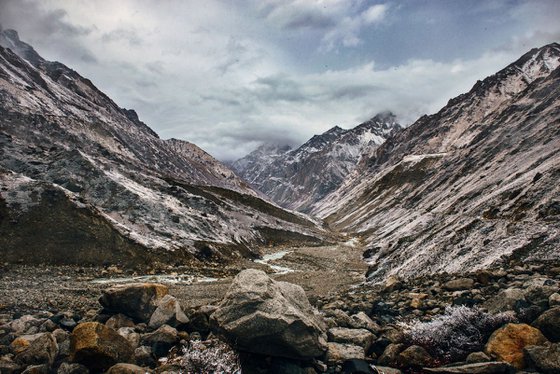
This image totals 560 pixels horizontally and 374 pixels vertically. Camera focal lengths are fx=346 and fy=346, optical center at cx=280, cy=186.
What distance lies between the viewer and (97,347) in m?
10.6

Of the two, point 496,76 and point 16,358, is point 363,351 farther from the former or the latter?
point 496,76

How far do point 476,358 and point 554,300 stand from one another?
3388 millimetres

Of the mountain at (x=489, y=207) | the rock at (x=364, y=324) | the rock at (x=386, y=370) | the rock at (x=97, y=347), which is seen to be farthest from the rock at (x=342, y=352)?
the mountain at (x=489, y=207)

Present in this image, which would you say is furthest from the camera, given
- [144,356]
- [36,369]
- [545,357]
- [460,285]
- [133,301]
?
[460,285]

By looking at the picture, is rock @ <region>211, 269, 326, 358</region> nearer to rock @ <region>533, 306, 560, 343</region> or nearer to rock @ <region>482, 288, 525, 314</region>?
rock @ <region>482, 288, 525, 314</region>

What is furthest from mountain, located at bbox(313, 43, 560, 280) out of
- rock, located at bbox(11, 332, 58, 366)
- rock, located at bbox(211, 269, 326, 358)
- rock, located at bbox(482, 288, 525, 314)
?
rock, located at bbox(11, 332, 58, 366)

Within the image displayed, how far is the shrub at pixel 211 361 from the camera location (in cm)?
1012

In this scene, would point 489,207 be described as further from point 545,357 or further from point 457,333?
point 545,357

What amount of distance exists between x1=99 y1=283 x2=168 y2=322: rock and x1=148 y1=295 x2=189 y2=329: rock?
83cm

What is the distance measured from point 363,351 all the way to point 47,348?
408 inches

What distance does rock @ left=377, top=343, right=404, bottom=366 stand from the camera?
11.1m

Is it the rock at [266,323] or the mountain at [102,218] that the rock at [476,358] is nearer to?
the rock at [266,323]

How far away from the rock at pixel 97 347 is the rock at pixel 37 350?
2.59ft

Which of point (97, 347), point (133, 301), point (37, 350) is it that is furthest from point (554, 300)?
point (37, 350)
